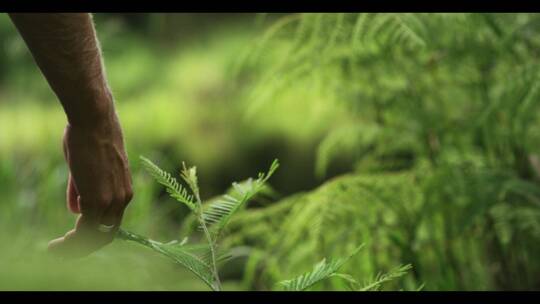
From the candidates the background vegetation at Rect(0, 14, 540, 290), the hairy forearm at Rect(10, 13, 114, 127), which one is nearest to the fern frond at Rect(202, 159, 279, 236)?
the hairy forearm at Rect(10, 13, 114, 127)

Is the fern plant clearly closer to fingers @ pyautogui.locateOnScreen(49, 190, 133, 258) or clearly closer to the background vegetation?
fingers @ pyautogui.locateOnScreen(49, 190, 133, 258)

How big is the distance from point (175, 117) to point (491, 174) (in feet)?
7.61

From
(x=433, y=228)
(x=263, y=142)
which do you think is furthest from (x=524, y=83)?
(x=263, y=142)

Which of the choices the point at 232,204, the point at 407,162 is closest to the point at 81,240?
the point at 232,204

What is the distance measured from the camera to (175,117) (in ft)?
11.9

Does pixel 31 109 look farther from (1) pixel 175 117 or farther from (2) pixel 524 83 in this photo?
(2) pixel 524 83

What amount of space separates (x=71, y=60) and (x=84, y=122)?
1.9 inches

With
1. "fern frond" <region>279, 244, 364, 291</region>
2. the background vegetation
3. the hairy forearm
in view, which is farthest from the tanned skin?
the background vegetation

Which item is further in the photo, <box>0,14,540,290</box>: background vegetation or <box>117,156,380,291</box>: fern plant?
<box>0,14,540,290</box>: background vegetation

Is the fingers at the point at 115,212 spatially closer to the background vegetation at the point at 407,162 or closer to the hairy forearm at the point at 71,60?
the hairy forearm at the point at 71,60

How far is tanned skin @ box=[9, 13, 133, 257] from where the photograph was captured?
2.08ft

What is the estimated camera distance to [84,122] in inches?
26.2

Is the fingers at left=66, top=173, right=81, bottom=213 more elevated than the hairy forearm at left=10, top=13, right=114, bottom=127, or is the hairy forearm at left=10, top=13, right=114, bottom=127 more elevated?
the hairy forearm at left=10, top=13, right=114, bottom=127

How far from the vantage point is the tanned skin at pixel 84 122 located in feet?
2.08
